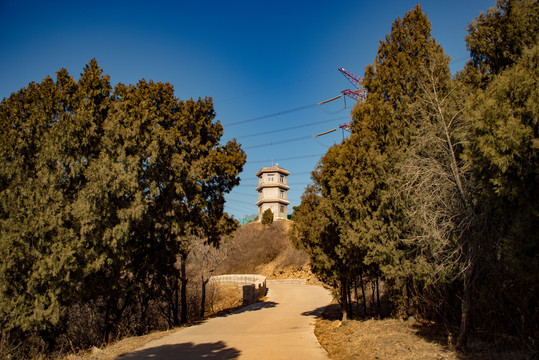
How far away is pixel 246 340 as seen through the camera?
9.07 m

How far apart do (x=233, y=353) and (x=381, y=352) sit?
10.5 feet

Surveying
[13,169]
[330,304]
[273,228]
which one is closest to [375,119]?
[13,169]

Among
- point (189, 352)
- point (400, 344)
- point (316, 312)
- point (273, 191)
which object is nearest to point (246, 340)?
point (189, 352)

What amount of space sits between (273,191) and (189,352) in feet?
164

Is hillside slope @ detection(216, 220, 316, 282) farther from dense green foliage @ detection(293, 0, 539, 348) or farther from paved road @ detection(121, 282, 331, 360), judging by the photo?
dense green foliage @ detection(293, 0, 539, 348)

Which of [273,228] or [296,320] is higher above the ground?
[273,228]

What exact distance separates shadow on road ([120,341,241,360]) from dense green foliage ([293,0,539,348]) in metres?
4.18

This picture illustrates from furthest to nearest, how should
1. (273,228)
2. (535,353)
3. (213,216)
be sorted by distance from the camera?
(273,228), (213,216), (535,353)

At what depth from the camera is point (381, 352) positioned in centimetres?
705

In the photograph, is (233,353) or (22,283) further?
(22,283)

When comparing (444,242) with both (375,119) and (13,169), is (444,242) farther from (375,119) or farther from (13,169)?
(13,169)

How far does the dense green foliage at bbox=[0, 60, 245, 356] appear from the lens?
853cm

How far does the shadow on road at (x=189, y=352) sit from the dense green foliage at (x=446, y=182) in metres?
4.18

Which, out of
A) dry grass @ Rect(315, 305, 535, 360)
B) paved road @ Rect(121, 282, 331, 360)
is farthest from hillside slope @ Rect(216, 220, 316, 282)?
dry grass @ Rect(315, 305, 535, 360)
